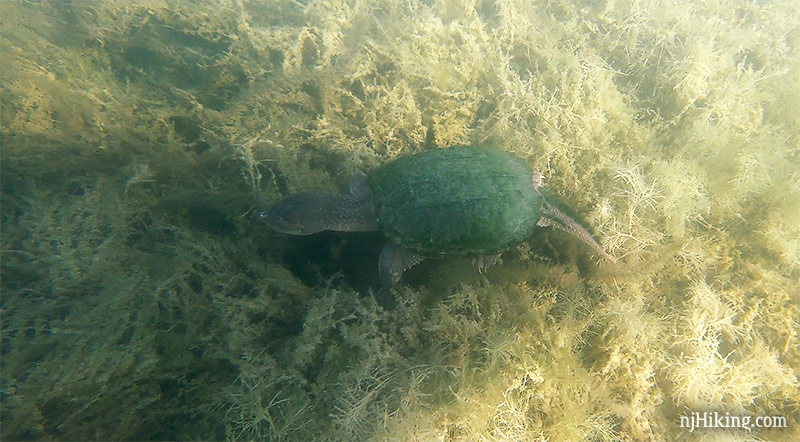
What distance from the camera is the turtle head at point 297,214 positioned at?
314 centimetres

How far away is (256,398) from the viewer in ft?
8.46

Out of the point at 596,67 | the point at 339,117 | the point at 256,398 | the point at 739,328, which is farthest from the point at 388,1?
the point at 739,328

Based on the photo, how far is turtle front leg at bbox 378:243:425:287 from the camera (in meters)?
3.24

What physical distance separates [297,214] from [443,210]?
1.47 meters

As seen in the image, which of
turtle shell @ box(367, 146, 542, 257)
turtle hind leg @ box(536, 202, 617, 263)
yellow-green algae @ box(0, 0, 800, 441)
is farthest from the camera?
turtle hind leg @ box(536, 202, 617, 263)

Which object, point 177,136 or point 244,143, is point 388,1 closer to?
point 244,143

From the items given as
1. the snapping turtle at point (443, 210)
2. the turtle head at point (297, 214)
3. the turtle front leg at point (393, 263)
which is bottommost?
the turtle front leg at point (393, 263)

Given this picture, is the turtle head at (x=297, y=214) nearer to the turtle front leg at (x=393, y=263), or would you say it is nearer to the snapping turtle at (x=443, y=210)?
the snapping turtle at (x=443, y=210)

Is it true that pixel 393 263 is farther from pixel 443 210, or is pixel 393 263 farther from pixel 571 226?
pixel 571 226

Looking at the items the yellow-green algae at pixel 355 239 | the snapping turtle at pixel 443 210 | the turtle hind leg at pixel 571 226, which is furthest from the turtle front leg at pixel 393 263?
the turtle hind leg at pixel 571 226

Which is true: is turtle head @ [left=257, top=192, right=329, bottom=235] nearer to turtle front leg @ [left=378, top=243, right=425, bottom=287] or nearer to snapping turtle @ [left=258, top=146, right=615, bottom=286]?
snapping turtle @ [left=258, top=146, right=615, bottom=286]

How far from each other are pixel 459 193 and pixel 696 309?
2.31 m

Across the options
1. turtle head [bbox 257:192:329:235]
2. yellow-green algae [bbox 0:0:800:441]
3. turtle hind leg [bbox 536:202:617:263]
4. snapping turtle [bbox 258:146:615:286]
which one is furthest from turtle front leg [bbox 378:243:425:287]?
turtle hind leg [bbox 536:202:617:263]

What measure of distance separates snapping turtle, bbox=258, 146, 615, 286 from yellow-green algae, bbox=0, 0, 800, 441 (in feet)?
1.16
